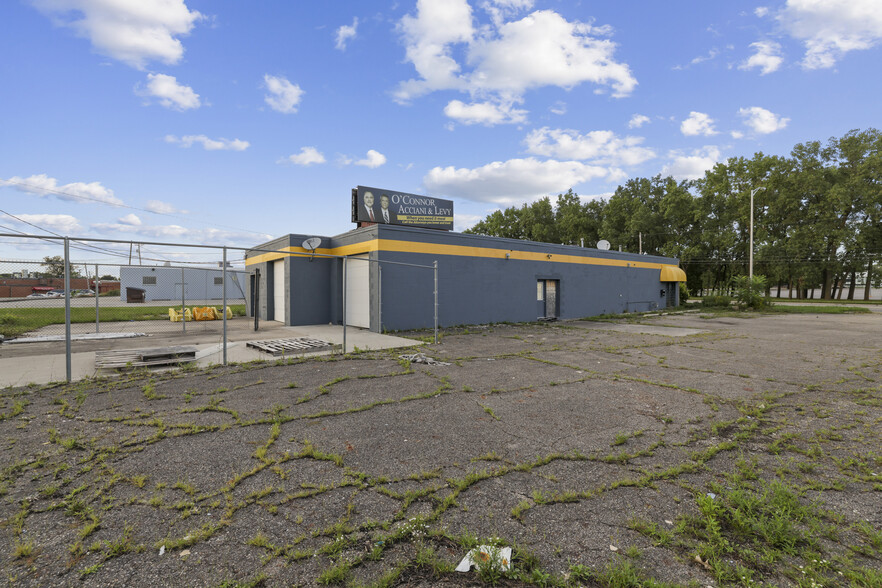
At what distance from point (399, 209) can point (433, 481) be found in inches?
648

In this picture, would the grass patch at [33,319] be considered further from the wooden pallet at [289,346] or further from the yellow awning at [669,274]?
the yellow awning at [669,274]

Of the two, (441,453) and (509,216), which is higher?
(509,216)

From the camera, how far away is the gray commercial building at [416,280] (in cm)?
1452

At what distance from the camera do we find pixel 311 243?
635 inches

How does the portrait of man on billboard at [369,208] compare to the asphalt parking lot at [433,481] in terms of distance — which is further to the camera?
the portrait of man on billboard at [369,208]

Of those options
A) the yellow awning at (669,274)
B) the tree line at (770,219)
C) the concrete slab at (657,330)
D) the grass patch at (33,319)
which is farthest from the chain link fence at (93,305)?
the tree line at (770,219)

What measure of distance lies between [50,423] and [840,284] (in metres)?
62.8

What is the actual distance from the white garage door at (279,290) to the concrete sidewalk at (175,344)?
308cm

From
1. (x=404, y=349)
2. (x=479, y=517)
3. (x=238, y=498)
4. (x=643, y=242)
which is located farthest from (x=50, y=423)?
(x=643, y=242)

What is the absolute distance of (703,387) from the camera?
22.7 feet

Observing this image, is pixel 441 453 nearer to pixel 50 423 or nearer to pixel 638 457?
pixel 638 457

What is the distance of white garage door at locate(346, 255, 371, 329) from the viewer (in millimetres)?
14895

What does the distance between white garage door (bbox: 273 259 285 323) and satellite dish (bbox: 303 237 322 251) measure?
186 centimetres

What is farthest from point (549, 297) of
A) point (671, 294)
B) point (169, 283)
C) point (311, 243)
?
point (169, 283)
